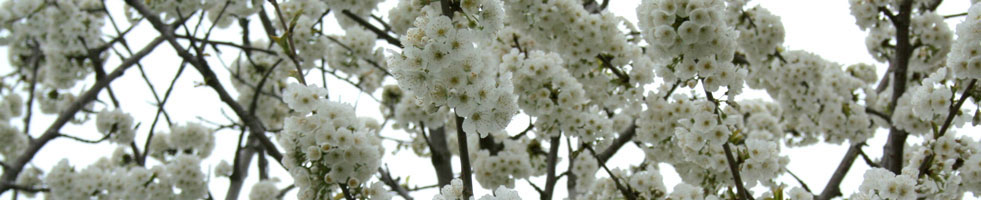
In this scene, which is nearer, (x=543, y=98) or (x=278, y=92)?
(x=543, y=98)

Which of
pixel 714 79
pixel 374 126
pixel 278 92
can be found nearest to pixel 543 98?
pixel 714 79

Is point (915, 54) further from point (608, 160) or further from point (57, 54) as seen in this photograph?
point (57, 54)

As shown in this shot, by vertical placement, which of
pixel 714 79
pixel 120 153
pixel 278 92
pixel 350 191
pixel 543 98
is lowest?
pixel 350 191

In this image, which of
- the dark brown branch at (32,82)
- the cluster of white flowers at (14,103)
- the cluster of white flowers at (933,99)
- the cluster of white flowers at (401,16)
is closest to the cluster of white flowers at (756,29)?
the cluster of white flowers at (933,99)

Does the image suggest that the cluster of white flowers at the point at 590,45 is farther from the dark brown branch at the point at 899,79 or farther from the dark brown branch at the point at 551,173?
the dark brown branch at the point at 899,79

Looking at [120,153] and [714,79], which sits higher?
[120,153]
